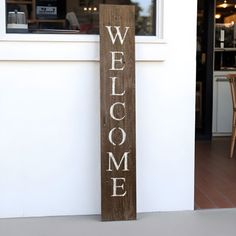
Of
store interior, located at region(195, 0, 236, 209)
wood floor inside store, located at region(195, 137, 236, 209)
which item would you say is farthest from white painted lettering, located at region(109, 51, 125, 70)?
store interior, located at region(195, 0, 236, 209)

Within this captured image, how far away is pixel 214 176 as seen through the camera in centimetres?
460

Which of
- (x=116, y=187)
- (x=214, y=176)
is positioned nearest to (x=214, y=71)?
(x=214, y=176)

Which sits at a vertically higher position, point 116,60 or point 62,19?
point 62,19

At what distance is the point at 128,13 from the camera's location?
3266mm

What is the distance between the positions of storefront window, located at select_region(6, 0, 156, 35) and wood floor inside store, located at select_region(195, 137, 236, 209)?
1483mm

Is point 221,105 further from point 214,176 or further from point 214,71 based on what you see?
point 214,176

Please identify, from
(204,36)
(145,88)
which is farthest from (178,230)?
(204,36)

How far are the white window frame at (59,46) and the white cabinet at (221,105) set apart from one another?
3501 millimetres

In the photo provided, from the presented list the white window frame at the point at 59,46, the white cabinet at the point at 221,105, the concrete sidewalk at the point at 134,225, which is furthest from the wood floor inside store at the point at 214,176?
the white window frame at the point at 59,46

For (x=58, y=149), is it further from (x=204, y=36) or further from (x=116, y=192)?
(x=204, y=36)

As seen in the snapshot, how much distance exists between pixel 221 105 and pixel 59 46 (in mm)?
4001

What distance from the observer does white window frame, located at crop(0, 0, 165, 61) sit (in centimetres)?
324

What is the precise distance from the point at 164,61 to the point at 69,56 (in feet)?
2.34

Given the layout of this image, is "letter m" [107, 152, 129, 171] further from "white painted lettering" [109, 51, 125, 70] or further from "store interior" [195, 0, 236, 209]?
"store interior" [195, 0, 236, 209]
